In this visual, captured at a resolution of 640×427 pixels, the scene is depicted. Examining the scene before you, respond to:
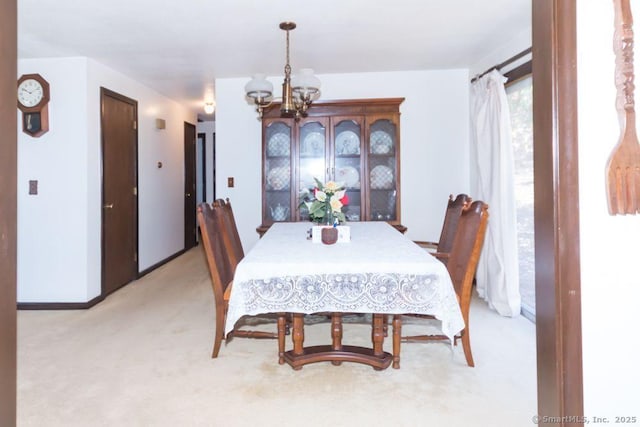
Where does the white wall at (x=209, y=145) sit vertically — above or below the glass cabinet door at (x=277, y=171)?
above

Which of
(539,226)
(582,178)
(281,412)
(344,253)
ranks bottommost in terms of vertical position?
(281,412)

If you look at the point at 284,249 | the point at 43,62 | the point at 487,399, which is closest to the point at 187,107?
the point at 43,62

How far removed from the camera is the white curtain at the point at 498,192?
3178 mm

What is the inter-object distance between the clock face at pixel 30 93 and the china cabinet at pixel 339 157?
6.62 feet

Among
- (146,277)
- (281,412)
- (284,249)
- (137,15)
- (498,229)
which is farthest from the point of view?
(146,277)

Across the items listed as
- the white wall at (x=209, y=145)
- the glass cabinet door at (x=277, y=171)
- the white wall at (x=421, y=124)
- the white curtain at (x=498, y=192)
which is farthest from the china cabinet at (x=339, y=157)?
the white wall at (x=209, y=145)

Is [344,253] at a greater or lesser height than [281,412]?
greater

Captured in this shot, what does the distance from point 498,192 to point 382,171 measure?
3.95 feet

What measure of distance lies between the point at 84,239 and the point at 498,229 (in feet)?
12.1

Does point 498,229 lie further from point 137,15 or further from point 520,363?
point 137,15

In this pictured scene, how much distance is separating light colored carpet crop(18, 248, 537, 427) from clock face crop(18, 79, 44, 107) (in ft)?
6.32

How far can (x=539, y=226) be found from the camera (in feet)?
3.18

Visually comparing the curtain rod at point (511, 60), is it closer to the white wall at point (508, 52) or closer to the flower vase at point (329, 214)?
the white wall at point (508, 52)

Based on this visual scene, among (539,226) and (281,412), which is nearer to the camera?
(539,226)
